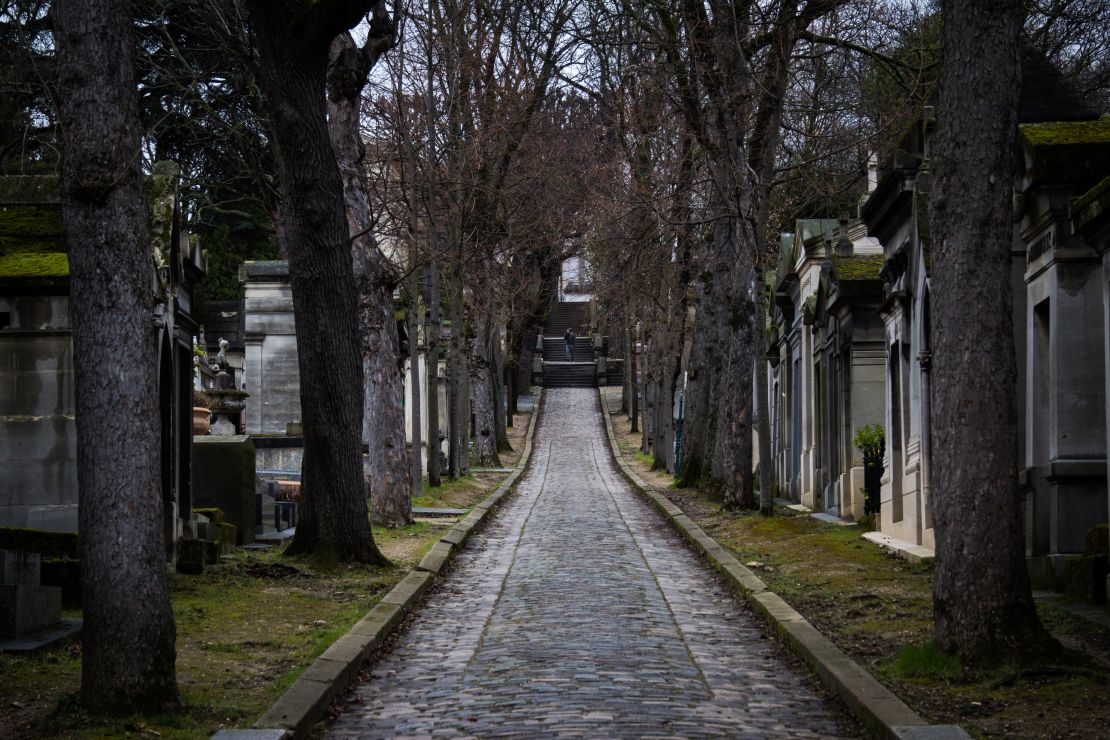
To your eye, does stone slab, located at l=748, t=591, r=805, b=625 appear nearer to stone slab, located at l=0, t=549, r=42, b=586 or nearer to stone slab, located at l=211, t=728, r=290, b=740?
stone slab, located at l=211, t=728, r=290, b=740

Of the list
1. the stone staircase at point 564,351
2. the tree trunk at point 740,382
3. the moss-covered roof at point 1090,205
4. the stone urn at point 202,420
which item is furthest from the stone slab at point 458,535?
the stone staircase at point 564,351

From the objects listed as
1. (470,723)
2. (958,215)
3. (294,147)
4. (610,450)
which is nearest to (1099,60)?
(610,450)

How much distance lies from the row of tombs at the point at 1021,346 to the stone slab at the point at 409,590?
19.2 ft

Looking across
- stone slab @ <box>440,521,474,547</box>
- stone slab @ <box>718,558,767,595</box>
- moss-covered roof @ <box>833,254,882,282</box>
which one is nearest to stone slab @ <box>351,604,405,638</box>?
stone slab @ <box>718,558,767,595</box>

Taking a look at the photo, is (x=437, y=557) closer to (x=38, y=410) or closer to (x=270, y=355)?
(x=38, y=410)

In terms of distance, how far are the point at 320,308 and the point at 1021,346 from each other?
735cm

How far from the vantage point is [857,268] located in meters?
23.0

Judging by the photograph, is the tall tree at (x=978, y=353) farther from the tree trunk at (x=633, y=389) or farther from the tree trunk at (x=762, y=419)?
the tree trunk at (x=633, y=389)

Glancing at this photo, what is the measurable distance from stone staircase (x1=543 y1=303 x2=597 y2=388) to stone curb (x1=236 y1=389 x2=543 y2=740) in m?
54.3

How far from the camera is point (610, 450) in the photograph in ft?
160

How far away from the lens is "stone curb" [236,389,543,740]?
7.24 metres

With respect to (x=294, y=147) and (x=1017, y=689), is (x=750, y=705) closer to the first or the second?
(x=1017, y=689)

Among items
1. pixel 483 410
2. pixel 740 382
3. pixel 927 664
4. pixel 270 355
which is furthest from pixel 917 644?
pixel 483 410

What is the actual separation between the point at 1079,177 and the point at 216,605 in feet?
28.2
